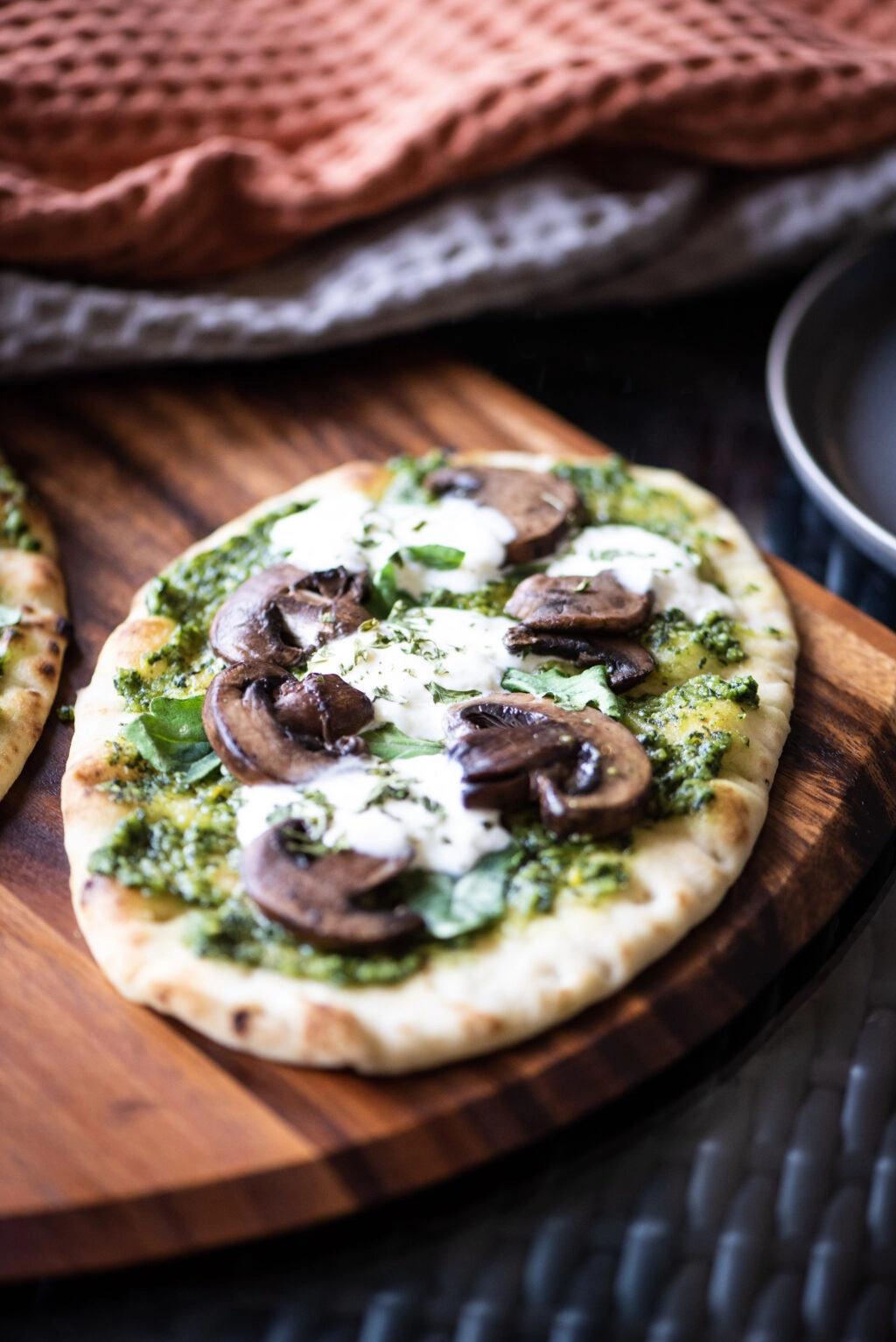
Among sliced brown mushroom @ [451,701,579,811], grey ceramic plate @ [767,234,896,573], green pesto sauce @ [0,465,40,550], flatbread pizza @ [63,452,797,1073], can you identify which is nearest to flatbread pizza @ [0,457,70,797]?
green pesto sauce @ [0,465,40,550]

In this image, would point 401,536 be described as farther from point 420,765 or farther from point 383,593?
point 420,765

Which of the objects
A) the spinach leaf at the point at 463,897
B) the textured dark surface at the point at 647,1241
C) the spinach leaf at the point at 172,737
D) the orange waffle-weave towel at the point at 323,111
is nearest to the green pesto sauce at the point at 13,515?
the orange waffle-weave towel at the point at 323,111

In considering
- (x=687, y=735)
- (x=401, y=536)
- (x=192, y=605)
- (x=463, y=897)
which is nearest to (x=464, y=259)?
(x=401, y=536)

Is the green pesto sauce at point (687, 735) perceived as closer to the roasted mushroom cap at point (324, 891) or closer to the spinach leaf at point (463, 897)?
the spinach leaf at point (463, 897)

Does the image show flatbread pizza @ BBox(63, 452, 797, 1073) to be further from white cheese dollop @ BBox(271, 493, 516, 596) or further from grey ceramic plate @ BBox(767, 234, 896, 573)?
grey ceramic plate @ BBox(767, 234, 896, 573)

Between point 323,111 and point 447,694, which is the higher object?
point 323,111

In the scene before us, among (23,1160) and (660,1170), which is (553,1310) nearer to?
(660,1170)
